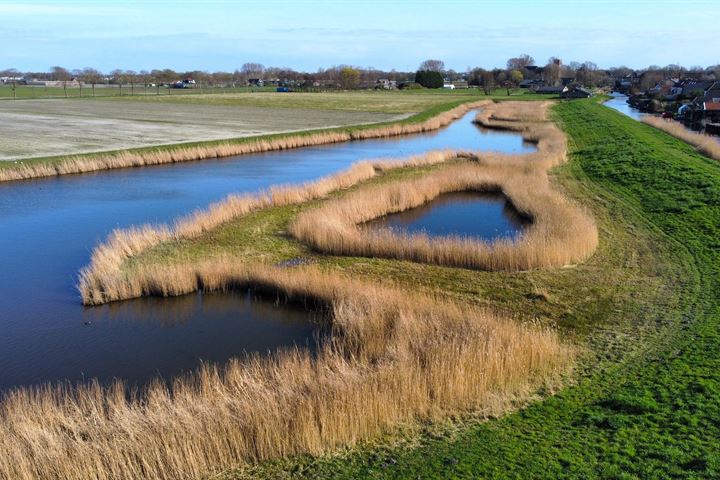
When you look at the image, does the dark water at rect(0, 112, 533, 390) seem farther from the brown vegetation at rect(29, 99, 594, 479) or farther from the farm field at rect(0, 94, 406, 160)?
the farm field at rect(0, 94, 406, 160)

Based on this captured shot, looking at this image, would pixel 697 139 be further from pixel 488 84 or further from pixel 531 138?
pixel 488 84

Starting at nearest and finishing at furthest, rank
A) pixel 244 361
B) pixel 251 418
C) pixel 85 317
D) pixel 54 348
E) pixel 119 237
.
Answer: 1. pixel 251 418
2. pixel 244 361
3. pixel 54 348
4. pixel 85 317
5. pixel 119 237

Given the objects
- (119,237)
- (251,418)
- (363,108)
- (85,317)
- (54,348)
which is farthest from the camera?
(363,108)

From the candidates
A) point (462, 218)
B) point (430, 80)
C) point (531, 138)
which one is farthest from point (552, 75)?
point (462, 218)

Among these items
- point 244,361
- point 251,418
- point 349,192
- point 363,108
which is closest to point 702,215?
point 349,192

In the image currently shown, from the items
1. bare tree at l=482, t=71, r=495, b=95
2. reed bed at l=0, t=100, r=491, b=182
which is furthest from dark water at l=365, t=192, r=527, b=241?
bare tree at l=482, t=71, r=495, b=95

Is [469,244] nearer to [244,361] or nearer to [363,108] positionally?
[244,361]

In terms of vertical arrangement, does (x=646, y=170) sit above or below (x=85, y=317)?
above
